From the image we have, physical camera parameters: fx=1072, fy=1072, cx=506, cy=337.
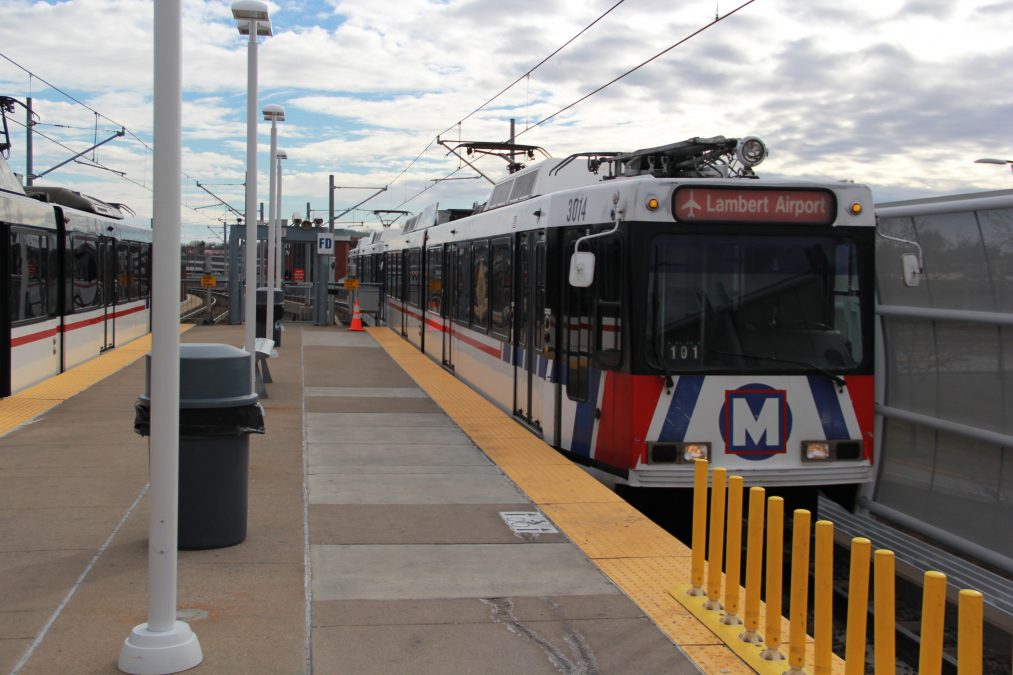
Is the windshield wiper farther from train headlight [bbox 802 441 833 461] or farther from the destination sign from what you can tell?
the destination sign

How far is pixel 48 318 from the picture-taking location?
48.6 feet

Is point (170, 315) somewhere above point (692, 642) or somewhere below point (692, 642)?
above

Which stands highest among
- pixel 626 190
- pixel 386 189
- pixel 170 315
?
pixel 386 189

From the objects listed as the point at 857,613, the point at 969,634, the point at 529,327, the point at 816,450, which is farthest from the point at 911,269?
the point at 969,634

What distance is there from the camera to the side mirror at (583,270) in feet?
26.7

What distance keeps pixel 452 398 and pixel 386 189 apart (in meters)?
34.1

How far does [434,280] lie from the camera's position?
1967cm

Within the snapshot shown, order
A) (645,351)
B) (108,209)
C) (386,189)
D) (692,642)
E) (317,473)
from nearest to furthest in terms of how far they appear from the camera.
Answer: (692,642) → (645,351) → (317,473) → (108,209) → (386,189)

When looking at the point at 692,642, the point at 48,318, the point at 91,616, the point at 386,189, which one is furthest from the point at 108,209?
the point at 386,189

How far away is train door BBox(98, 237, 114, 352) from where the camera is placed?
1900cm

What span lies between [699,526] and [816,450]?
300 cm

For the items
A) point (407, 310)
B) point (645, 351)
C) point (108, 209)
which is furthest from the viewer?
point (407, 310)

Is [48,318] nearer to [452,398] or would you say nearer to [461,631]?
[452,398]

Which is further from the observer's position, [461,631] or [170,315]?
[461,631]
